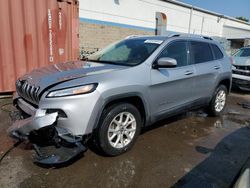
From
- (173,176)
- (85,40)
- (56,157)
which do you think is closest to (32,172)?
(56,157)

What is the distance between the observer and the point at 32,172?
283 cm

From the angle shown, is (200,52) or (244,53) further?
(244,53)

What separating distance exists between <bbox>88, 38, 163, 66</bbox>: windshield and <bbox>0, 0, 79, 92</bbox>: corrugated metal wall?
2.44 meters

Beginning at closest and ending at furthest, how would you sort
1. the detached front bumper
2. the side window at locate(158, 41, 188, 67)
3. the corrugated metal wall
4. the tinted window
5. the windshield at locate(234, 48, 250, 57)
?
the detached front bumper
the side window at locate(158, 41, 188, 67)
the tinted window
the corrugated metal wall
the windshield at locate(234, 48, 250, 57)

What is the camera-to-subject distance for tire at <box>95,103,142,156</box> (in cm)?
293

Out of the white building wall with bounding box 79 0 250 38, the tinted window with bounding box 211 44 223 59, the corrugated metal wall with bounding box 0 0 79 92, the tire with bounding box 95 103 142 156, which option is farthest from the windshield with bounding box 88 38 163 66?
the white building wall with bounding box 79 0 250 38

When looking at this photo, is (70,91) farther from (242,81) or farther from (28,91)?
(242,81)

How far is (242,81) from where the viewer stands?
826 cm

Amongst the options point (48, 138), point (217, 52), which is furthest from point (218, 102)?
point (48, 138)

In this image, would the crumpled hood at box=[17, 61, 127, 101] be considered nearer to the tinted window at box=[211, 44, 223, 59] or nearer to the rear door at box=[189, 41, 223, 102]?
the rear door at box=[189, 41, 223, 102]

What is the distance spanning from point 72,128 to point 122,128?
818mm

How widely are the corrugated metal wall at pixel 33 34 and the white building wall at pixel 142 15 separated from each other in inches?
120

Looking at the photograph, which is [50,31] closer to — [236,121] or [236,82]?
[236,121]

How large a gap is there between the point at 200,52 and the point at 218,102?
1398 mm
